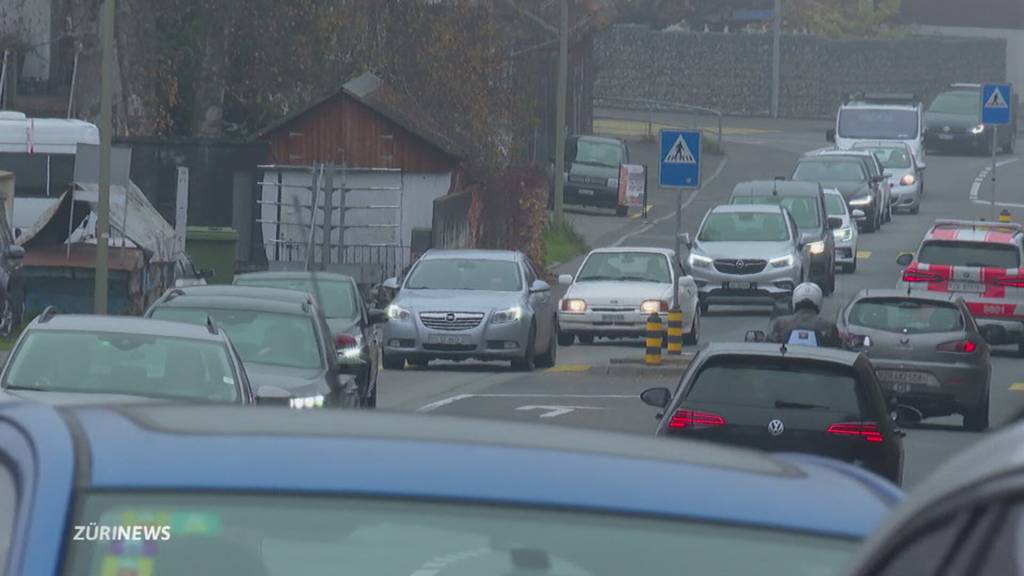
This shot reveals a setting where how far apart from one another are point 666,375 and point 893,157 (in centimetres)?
2864

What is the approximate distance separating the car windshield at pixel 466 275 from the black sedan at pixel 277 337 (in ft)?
29.9

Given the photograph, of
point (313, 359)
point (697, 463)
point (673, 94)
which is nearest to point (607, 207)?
point (673, 94)

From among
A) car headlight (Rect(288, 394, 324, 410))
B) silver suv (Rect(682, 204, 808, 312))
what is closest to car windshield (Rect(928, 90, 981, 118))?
silver suv (Rect(682, 204, 808, 312))

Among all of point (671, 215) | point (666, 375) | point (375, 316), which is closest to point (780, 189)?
point (666, 375)

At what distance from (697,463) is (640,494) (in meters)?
0.30

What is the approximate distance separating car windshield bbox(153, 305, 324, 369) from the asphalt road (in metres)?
1.62

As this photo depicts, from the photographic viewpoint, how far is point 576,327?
29.7 metres

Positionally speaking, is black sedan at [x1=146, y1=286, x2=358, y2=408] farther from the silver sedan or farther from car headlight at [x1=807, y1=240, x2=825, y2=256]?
car headlight at [x1=807, y1=240, x2=825, y2=256]

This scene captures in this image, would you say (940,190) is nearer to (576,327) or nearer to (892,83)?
(892,83)

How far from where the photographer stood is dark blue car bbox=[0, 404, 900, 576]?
3205mm

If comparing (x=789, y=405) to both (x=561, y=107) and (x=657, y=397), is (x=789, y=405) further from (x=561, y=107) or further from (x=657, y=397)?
(x=561, y=107)

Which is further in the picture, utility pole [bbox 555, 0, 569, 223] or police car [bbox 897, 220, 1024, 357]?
utility pole [bbox 555, 0, 569, 223]

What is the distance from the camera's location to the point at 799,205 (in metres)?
37.2

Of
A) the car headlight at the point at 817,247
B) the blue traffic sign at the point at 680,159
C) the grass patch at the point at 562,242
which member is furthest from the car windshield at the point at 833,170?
the blue traffic sign at the point at 680,159
